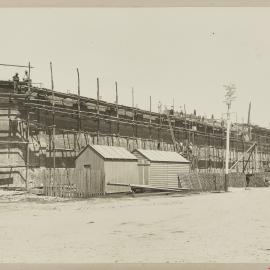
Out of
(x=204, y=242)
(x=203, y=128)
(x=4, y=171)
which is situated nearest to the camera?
(x=204, y=242)

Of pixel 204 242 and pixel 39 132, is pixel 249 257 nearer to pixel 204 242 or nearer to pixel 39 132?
pixel 204 242

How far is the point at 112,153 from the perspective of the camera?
33625 millimetres

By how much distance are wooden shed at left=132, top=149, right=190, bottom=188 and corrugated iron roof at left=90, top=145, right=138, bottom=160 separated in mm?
1728

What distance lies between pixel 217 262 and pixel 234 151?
184 ft

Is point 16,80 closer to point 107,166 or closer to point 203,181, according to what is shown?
point 107,166

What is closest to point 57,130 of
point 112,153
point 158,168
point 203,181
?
point 112,153

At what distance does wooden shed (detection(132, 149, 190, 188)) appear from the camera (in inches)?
1458

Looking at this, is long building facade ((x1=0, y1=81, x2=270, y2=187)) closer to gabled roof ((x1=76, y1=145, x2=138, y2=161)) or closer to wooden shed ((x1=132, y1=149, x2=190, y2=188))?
gabled roof ((x1=76, y1=145, x2=138, y2=161))

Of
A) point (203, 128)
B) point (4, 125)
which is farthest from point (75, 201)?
point (203, 128)

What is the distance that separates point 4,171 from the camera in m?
32.5

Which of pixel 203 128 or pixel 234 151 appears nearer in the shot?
pixel 203 128

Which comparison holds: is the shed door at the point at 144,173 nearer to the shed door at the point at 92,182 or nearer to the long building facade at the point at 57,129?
the long building facade at the point at 57,129

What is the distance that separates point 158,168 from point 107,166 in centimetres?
717

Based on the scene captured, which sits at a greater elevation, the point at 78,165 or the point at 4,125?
the point at 4,125
